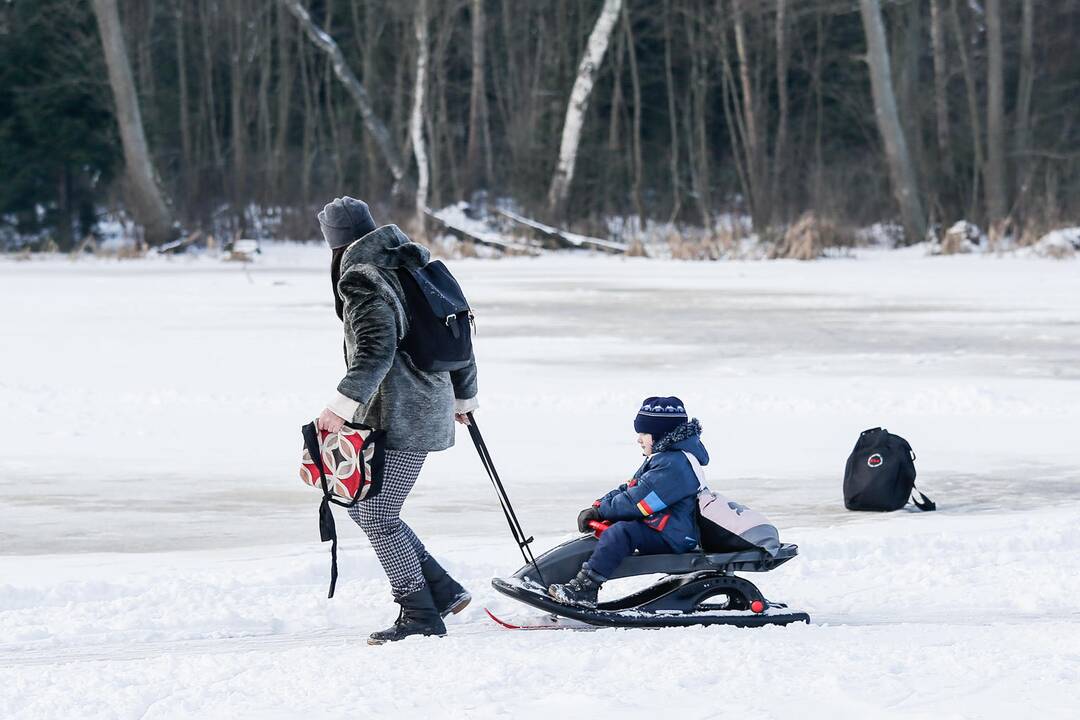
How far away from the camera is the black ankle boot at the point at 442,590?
5.43 metres

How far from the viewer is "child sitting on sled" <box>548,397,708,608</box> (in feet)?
17.6

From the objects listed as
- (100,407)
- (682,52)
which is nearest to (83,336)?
(100,407)

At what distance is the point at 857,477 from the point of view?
7691mm

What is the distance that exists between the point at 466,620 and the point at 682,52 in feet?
124

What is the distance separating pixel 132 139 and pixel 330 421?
30.4 m

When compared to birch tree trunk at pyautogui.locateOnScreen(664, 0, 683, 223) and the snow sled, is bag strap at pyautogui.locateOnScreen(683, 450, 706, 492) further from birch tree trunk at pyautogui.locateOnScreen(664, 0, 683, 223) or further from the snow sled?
birch tree trunk at pyautogui.locateOnScreen(664, 0, 683, 223)

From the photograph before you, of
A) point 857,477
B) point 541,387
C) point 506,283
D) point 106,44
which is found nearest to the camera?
point 857,477

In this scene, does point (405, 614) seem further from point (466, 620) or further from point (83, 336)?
point (83, 336)

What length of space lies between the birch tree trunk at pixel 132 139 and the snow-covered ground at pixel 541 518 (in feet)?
55.0

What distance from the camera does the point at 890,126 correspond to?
3170 cm

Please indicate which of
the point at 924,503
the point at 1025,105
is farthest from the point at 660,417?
the point at 1025,105

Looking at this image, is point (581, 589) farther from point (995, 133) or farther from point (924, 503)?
point (995, 133)

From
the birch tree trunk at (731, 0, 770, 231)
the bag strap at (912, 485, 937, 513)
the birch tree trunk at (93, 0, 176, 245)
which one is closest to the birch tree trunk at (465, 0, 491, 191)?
the birch tree trunk at (731, 0, 770, 231)

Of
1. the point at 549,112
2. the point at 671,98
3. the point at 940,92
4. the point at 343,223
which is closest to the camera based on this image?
the point at 343,223
